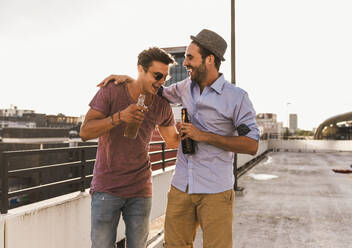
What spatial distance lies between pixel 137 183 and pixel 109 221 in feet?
1.14

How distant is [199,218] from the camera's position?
2.51 meters

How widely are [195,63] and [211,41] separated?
198 millimetres

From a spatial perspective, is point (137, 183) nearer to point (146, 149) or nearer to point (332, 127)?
point (146, 149)

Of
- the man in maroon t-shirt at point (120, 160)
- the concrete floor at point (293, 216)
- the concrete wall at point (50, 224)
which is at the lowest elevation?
the concrete floor at point (293, 216)

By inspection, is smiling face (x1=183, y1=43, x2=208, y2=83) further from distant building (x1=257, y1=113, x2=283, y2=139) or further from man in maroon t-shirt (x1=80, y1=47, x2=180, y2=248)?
distant building (x1=257, y1=113, x2=283, y2=139)

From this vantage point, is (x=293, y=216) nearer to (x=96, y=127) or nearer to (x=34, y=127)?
(x=96, y=127)

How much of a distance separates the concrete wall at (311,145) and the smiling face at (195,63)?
37.0 metres

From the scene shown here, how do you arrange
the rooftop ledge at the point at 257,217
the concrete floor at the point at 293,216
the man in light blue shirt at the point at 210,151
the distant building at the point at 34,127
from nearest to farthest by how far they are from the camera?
the man in light blue shirt at the point at 210,151, the rooftop ledge at the point at 257,217, the concrete floor at the point at 293,216, the distant building at the point at 34,127

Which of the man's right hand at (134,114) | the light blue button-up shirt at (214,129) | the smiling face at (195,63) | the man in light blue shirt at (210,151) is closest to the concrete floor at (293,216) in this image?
the man in light blue shirt at (210,151)

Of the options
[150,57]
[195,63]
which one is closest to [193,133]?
[195,63]

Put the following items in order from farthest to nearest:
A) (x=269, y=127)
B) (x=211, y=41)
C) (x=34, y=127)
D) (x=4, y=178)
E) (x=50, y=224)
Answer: (x=269, y=127) → (x=34, y=127) → (x=50, y=224) → (x=4, y=178) → (x=211, y=41)

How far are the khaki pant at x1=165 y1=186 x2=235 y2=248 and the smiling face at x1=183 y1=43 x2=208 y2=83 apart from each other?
0.89 m

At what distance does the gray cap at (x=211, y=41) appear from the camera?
2.46m

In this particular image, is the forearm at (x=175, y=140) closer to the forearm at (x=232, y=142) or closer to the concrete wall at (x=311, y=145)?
the forearm at (x=232, y=142)
